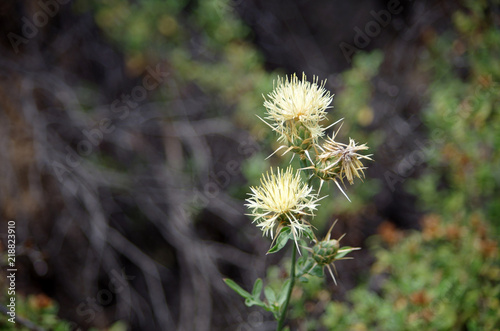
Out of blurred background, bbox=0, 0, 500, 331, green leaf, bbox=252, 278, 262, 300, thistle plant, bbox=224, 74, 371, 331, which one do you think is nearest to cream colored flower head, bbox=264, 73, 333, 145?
thistle plant, bbox=224, 74, 371, 331

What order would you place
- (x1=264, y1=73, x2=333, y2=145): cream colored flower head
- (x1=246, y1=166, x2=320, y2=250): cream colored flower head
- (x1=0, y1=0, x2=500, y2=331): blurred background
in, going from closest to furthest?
(x1=246, y1=166, x2=320, y2=250): cream colored flower head
(x1=264, y1=73, x2=333, y2=145): cream colored flower head
(x1=0, y1=0, x2=500, y2=331): blurred background

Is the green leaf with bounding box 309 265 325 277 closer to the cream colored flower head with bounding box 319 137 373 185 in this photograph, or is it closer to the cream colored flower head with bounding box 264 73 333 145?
the cream colored flower head with bounding box 319 137 373 185

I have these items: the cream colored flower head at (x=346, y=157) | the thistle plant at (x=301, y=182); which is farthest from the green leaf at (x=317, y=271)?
the cream colored flower head at (x=346, y=157)

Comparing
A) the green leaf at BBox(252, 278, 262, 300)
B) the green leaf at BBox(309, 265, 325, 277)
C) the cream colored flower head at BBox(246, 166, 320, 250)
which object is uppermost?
the cream colored flower head at BBox(246, 166, 320, 250)

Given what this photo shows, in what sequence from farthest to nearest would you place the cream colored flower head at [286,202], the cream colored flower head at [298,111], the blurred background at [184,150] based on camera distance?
1. the blurred background at [184,150]
2. the cream colored flower head at [298,111]
3. the cream colored flower head at [286,202]

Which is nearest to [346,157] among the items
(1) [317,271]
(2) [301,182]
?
(2) [301,182]

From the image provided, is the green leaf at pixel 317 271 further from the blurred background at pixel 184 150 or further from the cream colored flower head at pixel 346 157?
the blurred background at pixel 184 150

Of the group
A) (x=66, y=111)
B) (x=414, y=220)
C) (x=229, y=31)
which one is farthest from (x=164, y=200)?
(x=414, y=220)

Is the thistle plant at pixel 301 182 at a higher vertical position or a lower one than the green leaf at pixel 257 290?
higher

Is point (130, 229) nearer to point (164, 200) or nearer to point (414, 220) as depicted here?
point (164, 200)

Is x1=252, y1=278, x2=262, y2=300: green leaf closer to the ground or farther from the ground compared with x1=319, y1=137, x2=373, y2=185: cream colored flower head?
closer to the ground
